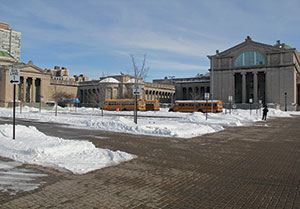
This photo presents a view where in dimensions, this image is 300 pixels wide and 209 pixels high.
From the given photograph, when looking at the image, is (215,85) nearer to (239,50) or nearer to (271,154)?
(239,50)

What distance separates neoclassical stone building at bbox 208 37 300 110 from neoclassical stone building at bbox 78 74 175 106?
17.5m

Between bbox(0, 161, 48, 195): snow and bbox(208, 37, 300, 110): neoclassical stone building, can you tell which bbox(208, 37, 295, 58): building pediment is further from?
bbox(0, 161, 48, 195): snow

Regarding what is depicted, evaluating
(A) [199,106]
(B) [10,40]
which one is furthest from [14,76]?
(B) [10,40]

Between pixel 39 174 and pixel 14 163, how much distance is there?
1.56 m

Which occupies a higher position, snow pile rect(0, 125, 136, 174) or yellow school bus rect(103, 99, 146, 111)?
yellow school bus rect(103, 99, 146, 111)

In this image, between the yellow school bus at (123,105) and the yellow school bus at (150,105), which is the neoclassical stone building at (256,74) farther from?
the yellow school bus at (123,105)

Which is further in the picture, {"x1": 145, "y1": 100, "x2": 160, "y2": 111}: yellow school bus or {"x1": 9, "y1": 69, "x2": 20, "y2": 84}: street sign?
{"x1": 145, "y1": 100, "x2": 160, "y2": 111}: yellow school bus

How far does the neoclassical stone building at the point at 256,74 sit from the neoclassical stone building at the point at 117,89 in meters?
17.5

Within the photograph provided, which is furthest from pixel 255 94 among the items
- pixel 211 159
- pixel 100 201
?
pixel 100 201

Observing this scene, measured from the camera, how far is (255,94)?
76.4m

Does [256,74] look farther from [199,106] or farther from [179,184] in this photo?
[179,184]

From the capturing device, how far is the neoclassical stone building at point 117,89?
78812 mm

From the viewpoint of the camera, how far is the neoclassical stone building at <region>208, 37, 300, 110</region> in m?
70.8

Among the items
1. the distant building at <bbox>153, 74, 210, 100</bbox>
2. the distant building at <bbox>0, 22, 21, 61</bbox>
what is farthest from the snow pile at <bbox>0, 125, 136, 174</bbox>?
the distant building at <bbox>0, 22, 21, 61</bbox>
